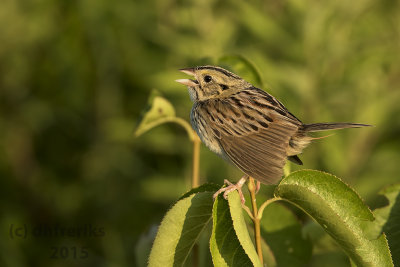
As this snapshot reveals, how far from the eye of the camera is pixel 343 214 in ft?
6.84

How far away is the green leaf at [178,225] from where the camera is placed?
2260 mm

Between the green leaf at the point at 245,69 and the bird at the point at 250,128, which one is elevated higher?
the green leaf at the point at 245,69

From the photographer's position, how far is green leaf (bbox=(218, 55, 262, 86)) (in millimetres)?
3042

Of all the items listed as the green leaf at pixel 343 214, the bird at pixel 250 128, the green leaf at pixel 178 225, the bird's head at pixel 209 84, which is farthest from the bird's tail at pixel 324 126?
the green leaf at pixel 178 225

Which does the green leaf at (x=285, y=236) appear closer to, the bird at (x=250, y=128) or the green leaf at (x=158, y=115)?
the bird at (x=250, y=128)

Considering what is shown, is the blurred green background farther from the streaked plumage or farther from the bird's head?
the streaked plumage

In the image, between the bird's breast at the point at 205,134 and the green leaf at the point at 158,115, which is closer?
the green leaf at the point at 158,115

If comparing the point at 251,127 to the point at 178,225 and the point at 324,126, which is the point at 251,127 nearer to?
the point at 324,126

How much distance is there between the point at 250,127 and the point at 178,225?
101cm

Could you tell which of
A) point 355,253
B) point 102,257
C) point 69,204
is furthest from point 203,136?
point 69,204

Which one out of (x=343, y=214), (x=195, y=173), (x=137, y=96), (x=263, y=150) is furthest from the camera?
(x=137, y=96)

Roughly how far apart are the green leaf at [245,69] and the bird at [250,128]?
4 cm

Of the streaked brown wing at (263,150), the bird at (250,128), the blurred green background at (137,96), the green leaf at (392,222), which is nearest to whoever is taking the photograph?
the green leaf at (392,222)

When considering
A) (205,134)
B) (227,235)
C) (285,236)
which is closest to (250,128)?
(205,134)
